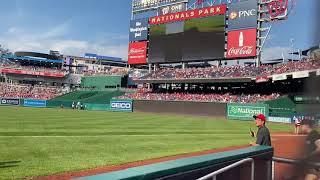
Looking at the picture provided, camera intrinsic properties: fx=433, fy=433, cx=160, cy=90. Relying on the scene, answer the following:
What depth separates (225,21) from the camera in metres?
52.2

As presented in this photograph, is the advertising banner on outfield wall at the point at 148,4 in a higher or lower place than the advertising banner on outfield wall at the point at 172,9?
higher

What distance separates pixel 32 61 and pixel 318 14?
113 meters

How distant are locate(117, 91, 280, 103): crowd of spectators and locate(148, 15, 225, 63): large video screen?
4816 mm

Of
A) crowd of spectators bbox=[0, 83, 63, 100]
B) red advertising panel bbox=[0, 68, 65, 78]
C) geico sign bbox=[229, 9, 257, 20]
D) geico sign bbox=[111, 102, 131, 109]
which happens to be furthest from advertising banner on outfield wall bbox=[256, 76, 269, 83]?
red advertising panel bbox=[0, 68, 65, 78]

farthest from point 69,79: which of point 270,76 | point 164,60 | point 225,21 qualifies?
point 270,76

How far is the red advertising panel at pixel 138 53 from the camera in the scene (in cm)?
6181

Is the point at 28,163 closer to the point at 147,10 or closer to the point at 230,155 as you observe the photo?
the point at 230,155

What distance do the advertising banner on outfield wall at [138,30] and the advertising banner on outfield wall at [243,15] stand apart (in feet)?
47.2

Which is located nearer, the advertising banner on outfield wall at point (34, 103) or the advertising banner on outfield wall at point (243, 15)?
the advertising banner on outfield wall at point (243, 15)

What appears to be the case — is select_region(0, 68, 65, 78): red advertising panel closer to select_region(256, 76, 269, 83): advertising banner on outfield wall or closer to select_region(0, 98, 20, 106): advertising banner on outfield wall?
select_region(0, 98, 20, 106): advertising banner on outfield wall

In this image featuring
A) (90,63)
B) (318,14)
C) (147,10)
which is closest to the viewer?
(318,14)

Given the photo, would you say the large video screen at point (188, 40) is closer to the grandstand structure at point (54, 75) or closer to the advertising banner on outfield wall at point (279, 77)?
the advertising banner on outfield wall at point (279, 77)

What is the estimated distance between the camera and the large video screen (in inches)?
2067

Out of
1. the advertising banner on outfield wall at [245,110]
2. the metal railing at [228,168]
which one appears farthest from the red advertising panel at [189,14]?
the metal railing at [228,168]
